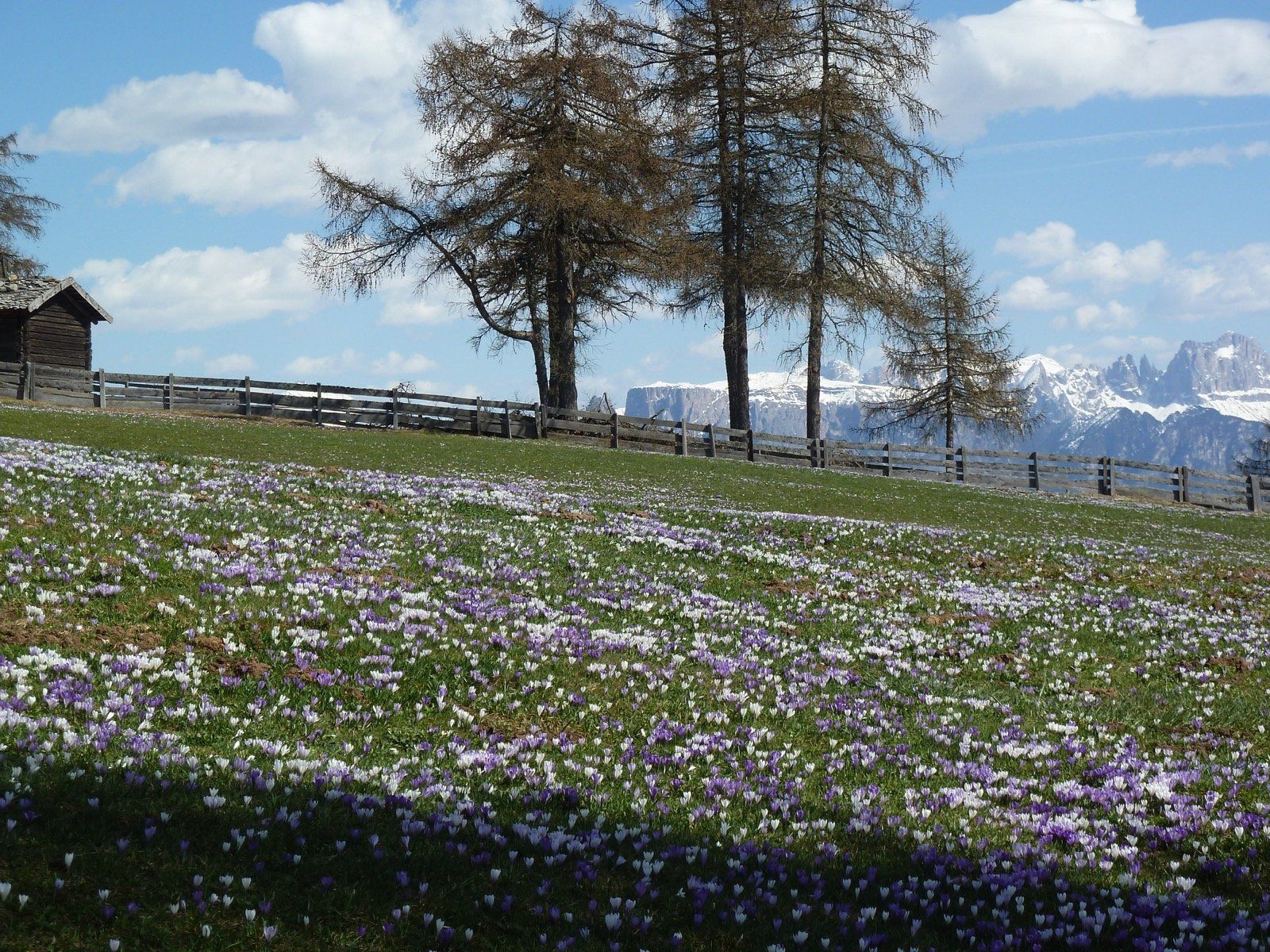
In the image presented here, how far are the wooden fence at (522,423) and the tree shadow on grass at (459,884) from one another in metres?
40.7

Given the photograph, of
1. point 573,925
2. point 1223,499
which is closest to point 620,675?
point 573,925

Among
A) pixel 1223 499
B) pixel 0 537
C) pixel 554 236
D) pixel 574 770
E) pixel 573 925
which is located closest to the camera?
pixel 573 925

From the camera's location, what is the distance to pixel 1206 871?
6918 millimetres

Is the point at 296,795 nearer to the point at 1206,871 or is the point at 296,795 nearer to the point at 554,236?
the point at 1206,871

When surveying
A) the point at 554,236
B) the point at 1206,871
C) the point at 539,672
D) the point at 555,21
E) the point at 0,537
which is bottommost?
the point at 1206,871

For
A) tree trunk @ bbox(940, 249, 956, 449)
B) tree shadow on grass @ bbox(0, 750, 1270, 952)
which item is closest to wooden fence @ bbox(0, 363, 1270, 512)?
tree trunk @ bbox(940, 249, 956, 449)

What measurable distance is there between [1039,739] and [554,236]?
38.1 metres

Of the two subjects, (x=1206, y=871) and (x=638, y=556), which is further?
(x=638, y=556)

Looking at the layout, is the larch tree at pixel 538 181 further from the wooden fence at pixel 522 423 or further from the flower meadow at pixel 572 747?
the flower meadow at pixel 572 747

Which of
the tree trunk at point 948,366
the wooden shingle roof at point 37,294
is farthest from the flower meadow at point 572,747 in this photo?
the tree trunk at point 948,366

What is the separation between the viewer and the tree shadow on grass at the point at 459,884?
4973mm

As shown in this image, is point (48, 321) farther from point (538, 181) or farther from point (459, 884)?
point (459, 884)

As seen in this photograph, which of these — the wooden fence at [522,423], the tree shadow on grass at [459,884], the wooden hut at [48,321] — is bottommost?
the tree shadow on grass at [459,884]

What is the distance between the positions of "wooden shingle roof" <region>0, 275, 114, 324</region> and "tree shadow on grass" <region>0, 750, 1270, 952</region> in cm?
5482
